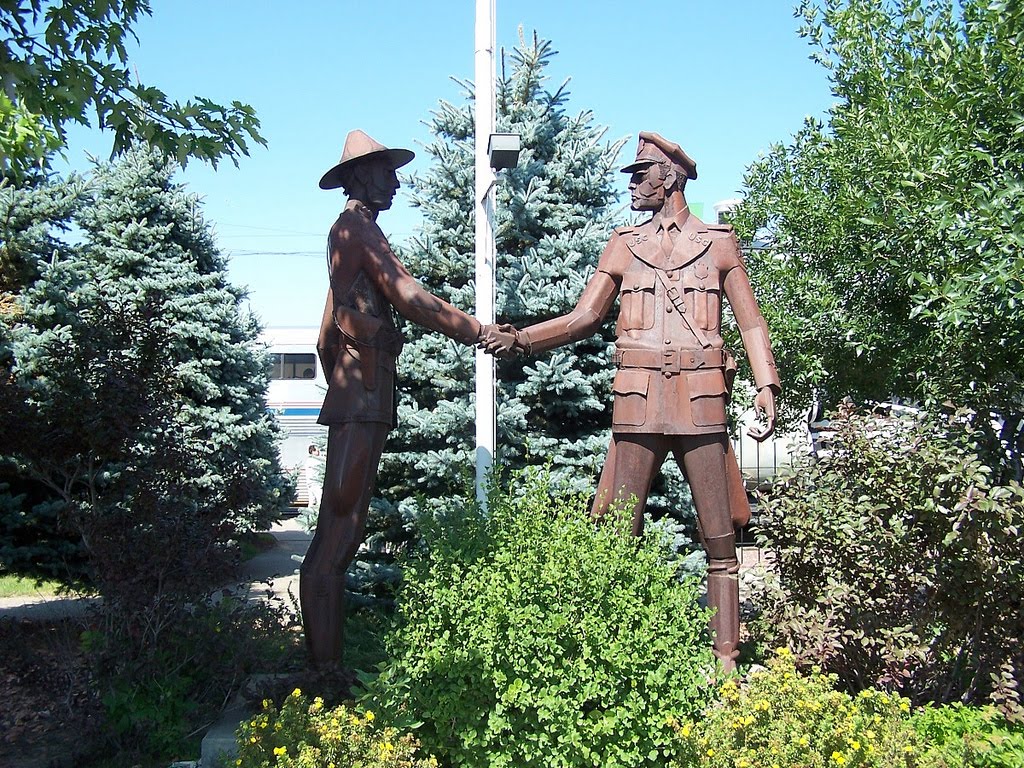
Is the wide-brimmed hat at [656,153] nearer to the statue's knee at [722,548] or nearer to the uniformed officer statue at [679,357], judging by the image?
the uniformed officer statue at [679,357]

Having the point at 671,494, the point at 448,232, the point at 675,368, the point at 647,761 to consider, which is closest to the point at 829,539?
the point at 675,368

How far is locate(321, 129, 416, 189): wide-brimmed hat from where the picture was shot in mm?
4918

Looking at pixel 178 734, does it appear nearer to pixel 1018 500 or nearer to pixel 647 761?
pixel 647 761

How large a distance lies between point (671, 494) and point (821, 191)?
9.15 feet

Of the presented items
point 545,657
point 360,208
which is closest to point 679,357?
point 545,657

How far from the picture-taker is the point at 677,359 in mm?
4828

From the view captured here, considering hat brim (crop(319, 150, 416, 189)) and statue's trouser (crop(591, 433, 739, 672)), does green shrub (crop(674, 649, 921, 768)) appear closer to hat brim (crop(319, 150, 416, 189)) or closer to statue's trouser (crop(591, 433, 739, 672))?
statue's trouser (crop(591, 433, 739, 672))

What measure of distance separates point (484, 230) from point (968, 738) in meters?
4.76

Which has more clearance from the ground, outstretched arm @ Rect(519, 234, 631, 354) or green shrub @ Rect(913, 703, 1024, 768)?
outstretched arm @ Rect(519, 234, 631, 354)

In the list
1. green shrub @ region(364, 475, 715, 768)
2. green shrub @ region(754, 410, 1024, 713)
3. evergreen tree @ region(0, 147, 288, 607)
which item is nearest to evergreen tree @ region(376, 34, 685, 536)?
evergreen tree @ region(0, 147, 288, 607)

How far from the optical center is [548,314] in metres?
8.06

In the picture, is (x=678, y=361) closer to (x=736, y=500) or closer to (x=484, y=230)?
(x=736, y=500)

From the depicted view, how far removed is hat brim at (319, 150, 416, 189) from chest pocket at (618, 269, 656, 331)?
55.7 inches

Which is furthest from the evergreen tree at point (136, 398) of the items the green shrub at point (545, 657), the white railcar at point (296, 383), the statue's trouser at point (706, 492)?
the white railcar at point (296, 383)
